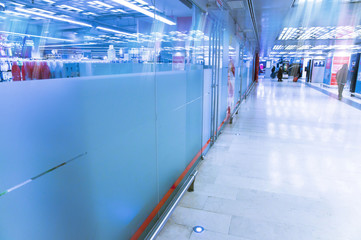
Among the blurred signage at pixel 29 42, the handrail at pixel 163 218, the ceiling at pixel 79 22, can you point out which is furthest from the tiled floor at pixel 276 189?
the blurred signage at pixel 29 42

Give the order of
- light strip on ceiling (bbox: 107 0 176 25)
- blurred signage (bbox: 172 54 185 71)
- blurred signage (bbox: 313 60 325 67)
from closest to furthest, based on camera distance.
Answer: light strip on ceiling (bbox: 107 0 176 25) → blurred signage (bbox: 172 54 185 71) → blurred signage (bbox: 313 60 325 67)

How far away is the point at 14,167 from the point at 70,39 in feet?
2.08

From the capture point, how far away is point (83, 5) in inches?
52.2

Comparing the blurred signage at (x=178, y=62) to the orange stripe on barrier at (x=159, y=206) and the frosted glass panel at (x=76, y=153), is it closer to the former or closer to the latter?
the frosted glass panel at (x=76, y=153)

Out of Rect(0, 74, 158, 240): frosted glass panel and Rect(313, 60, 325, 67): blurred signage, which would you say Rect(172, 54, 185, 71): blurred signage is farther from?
Rect(313, 60, 325, 67): blurred signage

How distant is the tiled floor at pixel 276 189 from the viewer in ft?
7.64

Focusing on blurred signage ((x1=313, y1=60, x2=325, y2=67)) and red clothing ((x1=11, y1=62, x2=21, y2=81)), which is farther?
blurred signage ((x1=313, y1=60, x2=325, y2=67))

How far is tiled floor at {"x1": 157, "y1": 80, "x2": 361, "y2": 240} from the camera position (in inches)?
91.7

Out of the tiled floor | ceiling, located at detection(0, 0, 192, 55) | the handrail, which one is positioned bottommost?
the tiled floor

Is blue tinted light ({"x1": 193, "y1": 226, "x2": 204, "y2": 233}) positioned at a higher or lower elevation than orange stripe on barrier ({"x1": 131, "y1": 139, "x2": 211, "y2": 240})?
lower

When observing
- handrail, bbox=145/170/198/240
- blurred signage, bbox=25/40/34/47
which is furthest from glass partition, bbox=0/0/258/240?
handrail, bbox=145/170/198/240

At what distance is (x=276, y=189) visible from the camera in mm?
3090

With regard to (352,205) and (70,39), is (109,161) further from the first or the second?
(352,205)

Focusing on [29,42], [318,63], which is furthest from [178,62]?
[318,63]
